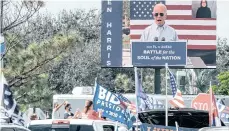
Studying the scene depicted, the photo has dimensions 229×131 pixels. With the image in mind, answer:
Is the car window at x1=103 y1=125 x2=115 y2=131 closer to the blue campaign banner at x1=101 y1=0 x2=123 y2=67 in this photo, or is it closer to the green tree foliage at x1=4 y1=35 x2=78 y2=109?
the green tree foliage at x1=4 y1=35 x2=78 y2=109

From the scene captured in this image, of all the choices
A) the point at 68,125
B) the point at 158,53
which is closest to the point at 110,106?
the point at 68,125

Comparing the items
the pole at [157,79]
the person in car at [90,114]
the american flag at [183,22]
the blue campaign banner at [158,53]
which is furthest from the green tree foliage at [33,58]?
the american flag at [183,22]

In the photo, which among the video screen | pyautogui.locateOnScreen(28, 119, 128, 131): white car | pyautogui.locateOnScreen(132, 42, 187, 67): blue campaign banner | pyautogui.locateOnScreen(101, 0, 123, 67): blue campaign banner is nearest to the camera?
pyautogui.locateOnScreen(28, 119, 128, 131): white car

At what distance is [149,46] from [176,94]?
13060 millimetres

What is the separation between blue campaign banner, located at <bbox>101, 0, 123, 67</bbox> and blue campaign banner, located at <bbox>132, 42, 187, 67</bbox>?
2.44 feet

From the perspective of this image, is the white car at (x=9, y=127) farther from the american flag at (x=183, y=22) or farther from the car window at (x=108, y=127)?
the american flag at (x=183, y=22)

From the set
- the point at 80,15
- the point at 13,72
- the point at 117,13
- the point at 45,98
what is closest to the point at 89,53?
the point at 80,15

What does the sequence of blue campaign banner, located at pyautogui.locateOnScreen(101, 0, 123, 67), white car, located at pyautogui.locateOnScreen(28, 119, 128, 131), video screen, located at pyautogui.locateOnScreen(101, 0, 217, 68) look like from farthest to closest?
video screen, located at pyautogui.locateOnScreen(101, 0, 217, 68), blue campaign banner, located at pyautogui.locateOnScreen(101, 0, 123, 67), white car, located at pyautogui.locateOnScreen(28, 119, 128, 131)

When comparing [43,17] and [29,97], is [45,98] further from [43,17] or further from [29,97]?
[43,17]

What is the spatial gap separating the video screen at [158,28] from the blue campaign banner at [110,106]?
16655mm

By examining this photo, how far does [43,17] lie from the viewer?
60750 millimetres

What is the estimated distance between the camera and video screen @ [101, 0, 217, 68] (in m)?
36.6

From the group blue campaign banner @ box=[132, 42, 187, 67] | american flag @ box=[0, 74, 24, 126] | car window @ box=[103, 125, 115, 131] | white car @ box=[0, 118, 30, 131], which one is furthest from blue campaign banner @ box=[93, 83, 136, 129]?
blue campaign banner @ box=[132, 42, 187, 67]

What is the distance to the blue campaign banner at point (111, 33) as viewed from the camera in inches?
1432
